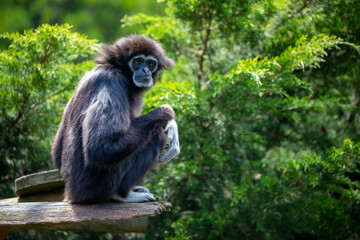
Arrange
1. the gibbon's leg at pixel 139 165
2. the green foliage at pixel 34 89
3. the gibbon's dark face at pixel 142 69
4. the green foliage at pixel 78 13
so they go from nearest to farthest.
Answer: the gibbon's leg at pixel 139 165 < the gibbon's dark face at pixel 142 69 < the green foliage at pixel 34 89 < the green foliage at pixel 78 13

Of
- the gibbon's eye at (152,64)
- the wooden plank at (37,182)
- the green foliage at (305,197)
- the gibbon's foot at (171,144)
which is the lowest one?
the green foliage at (305,197)

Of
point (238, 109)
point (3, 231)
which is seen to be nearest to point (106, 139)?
point (3, 231)

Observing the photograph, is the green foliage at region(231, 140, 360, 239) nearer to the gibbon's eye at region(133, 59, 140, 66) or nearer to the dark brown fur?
the dark brown fur

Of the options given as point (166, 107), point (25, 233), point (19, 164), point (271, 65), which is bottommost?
point (25, 233)

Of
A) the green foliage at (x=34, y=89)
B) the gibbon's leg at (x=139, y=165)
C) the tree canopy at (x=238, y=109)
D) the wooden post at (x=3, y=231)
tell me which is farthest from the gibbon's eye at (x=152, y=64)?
the wooden post at (x=3, y=231)

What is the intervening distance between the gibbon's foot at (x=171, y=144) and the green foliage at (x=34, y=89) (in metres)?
2.13

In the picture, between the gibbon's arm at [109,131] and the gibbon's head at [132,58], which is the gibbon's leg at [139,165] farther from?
the gibbon's head at [132,58]

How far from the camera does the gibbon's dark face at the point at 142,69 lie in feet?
14.1

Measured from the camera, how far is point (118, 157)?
143 inches

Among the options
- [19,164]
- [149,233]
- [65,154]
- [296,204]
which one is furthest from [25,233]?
[296,204]

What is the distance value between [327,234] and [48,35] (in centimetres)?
586

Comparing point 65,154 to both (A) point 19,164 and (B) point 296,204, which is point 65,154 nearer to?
(A) point 19,164

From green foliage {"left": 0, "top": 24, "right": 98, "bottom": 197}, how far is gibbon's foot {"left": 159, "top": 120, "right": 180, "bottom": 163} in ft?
7.00

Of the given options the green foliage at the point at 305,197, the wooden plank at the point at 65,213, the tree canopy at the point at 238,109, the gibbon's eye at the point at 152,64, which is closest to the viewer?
the wooden plank at the point at 65,213
